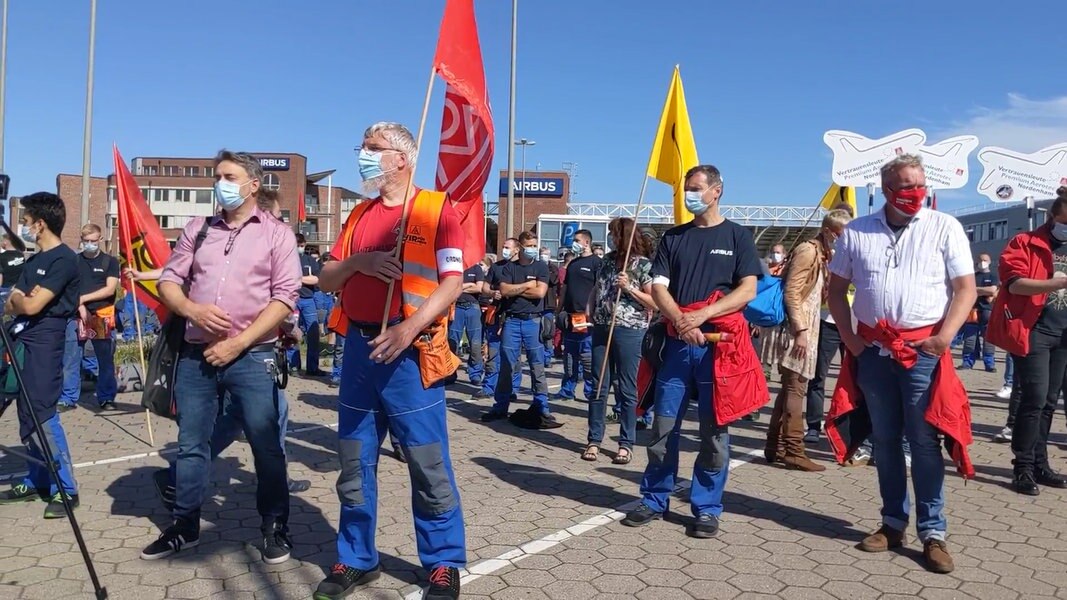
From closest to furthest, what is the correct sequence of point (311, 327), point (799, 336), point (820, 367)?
point (799, 336) → point (820, 367) → point (311, 327)

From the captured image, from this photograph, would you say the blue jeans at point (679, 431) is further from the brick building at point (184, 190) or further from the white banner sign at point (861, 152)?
the brick building at point (184, 190)

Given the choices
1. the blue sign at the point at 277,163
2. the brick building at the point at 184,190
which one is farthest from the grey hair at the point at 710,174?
the blue sign at the point at 277,163

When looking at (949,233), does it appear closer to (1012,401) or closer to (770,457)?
(770,457)

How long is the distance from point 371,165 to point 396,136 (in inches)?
7.2

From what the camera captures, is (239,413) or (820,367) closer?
(239,413)

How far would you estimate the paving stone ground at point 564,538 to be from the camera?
157 inches

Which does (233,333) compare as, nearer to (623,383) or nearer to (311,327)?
(623,383)

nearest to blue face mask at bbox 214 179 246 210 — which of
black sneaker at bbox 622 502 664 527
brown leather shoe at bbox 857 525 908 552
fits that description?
black sneaker at bbox 622 502 664 527

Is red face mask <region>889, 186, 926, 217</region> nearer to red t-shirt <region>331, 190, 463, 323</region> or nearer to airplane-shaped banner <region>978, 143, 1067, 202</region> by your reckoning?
red t-shirt <region>331, 190, 463, 323</region>

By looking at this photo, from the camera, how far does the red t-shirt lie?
3715mm

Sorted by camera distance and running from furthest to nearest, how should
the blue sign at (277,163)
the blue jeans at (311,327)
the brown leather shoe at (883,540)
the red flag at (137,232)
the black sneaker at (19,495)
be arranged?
1. the blue sign at (277,163)
2. the blue jeans at (311,327)
3. the red flag at (137,232)
4. the black sneaker at (19,495)
5. the brown leather shoe at (883,540)

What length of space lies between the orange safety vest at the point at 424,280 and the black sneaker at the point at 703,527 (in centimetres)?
195

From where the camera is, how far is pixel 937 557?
167 inches

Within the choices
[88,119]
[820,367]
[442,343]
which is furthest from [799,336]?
[88,119]
